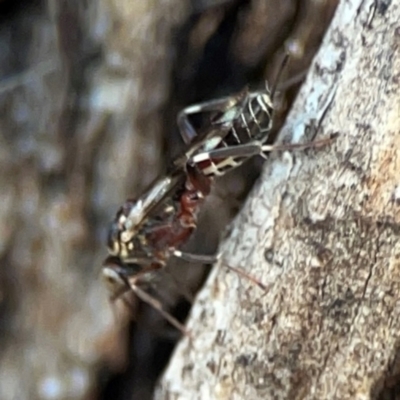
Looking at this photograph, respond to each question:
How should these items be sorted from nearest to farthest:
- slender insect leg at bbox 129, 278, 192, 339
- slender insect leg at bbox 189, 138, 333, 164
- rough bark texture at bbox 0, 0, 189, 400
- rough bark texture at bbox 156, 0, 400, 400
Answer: rough bark texture at bbox 156, 0, 400, 400
slender insect leg at bbox 189, 138, 333, 164
rough bark texture at bbox 0, 0, 189, 400
slender insect leg at bbox 129, 278, 192, 339

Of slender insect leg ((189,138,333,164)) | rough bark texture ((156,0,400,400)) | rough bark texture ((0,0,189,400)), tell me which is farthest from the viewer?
rough bark texture ((0,0,189,400))

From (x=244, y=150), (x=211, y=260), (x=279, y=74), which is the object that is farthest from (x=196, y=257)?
(x=279, y=74)

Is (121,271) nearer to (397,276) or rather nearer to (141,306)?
(141,306)

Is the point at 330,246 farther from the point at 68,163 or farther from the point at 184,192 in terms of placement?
the point at 68,163

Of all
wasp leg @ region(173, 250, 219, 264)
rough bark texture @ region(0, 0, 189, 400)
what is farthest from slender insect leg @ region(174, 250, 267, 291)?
rough bark texture @ region(0, 0, 189, 400)

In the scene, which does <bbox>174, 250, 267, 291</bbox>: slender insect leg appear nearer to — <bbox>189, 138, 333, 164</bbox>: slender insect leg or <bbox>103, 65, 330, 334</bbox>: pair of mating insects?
<bbox>103, 65, 330, 334</bbox>: pair of mating insects

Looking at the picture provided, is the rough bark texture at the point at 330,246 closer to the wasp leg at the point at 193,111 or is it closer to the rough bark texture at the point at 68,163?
the wasp leg at the point at 193,111
